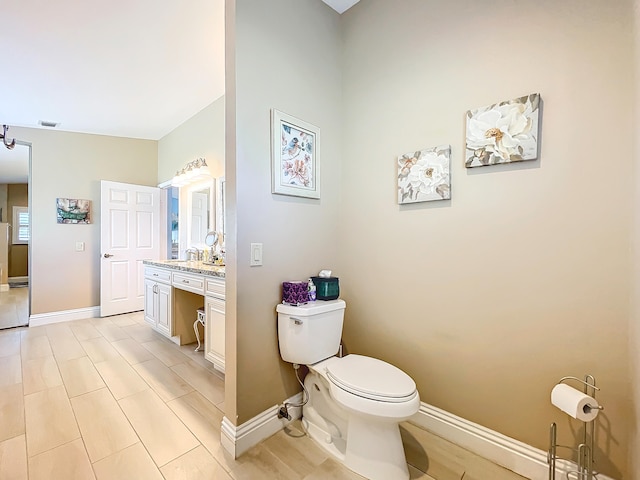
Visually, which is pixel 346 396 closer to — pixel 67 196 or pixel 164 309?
pixel 164 309

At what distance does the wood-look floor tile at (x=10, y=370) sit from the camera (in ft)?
→ 6.89

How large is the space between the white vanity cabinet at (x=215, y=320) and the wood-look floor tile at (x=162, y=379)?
27 centimetres

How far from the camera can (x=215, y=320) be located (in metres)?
2.09

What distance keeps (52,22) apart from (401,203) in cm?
267

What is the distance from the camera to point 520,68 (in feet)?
4.25

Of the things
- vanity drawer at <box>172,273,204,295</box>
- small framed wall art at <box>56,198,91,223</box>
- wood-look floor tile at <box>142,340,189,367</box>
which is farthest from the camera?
small framed wall art at <box>56,198,91,223</box>

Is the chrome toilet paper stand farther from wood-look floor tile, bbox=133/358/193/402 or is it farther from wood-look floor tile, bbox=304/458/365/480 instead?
wood-look floor tile, bbox=133/358/193/402

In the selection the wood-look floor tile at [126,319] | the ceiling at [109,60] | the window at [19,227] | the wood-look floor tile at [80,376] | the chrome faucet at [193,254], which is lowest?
the wood-look floor tile at [126,319]

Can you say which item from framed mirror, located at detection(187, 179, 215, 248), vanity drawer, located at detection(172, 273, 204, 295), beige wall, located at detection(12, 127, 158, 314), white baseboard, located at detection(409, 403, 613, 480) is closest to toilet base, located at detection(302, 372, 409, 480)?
white baseboard, located at detection(409, 403, 613, 480)

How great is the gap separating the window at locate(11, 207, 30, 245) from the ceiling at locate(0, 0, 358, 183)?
5.55 metres

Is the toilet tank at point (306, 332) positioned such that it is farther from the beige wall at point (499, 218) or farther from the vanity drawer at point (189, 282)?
the vanity drawer at point (189, 282)

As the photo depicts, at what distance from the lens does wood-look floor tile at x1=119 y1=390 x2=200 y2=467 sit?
143 centimetres

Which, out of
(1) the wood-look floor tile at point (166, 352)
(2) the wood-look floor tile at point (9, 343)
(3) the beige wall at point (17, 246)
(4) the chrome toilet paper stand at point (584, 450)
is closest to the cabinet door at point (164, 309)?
(1) the wood-look floor tile at point (166, 352)

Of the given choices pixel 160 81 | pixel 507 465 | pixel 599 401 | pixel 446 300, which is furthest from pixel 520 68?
pixel 160 81
